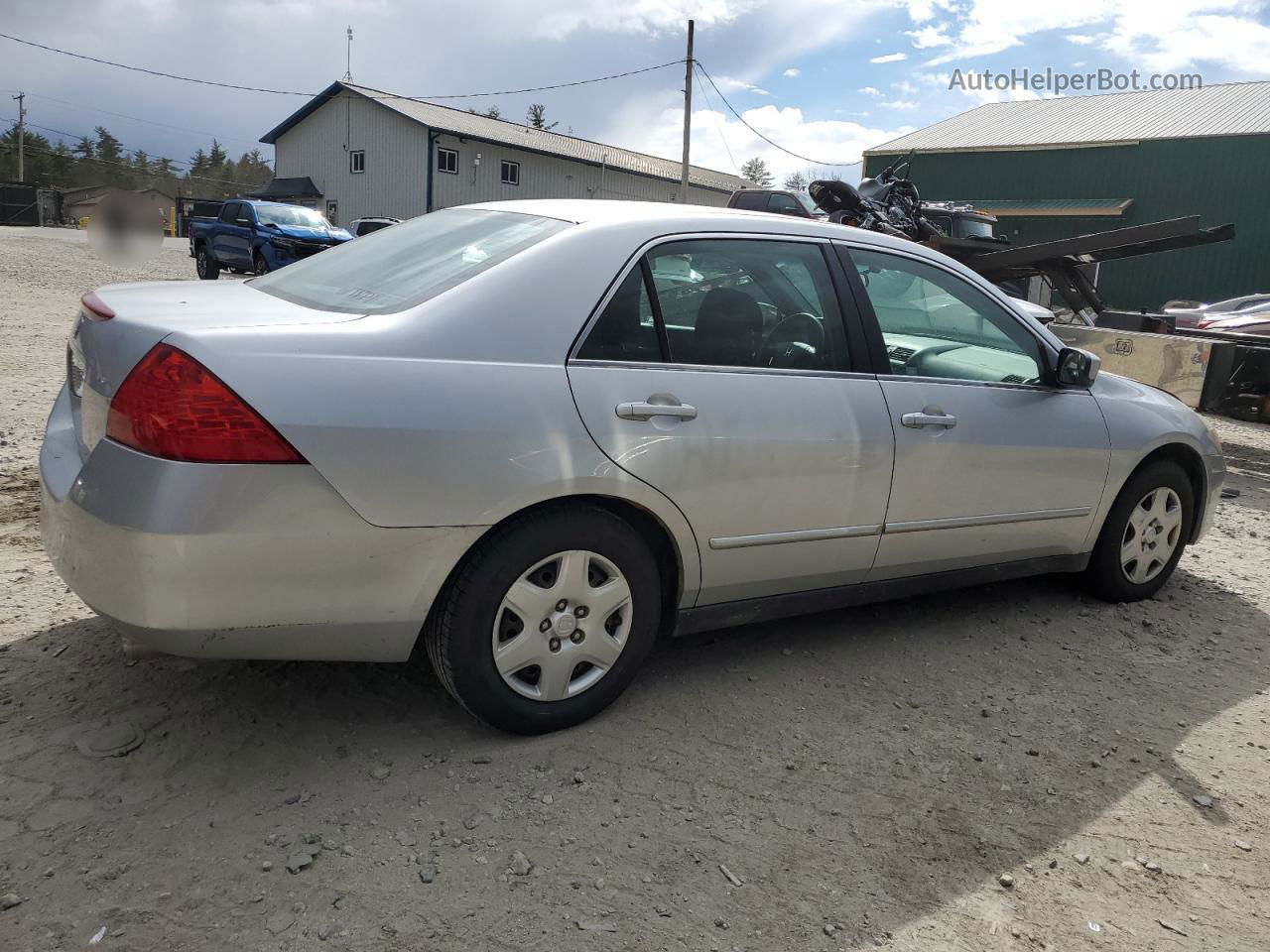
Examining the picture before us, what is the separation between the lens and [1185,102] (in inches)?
1194

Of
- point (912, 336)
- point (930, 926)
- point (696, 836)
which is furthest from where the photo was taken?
point (912, 336)

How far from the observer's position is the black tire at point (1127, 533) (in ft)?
14.0

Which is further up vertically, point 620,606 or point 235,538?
point 235,538

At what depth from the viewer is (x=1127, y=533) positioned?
4324mm

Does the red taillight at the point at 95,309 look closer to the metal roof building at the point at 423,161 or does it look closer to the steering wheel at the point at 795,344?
the steering wheel at the point at 795,344

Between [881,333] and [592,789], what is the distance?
1.86 m

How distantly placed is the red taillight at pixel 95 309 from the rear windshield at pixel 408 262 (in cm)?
50

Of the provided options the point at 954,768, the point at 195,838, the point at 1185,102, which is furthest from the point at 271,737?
the point at 1185,102

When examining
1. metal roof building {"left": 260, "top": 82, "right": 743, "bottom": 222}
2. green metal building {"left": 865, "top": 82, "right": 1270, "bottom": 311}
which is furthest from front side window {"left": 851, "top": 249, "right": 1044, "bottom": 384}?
metal roof building {"left": 260, "top": 82, "right": 743, "bottom": 222}

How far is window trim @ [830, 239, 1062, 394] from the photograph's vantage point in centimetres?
348

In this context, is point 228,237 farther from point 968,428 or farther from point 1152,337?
point 968,428

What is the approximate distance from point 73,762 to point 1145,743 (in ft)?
10.5

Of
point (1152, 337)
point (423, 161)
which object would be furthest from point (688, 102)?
point (1152, 337)

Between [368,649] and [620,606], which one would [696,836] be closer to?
[620,606]
